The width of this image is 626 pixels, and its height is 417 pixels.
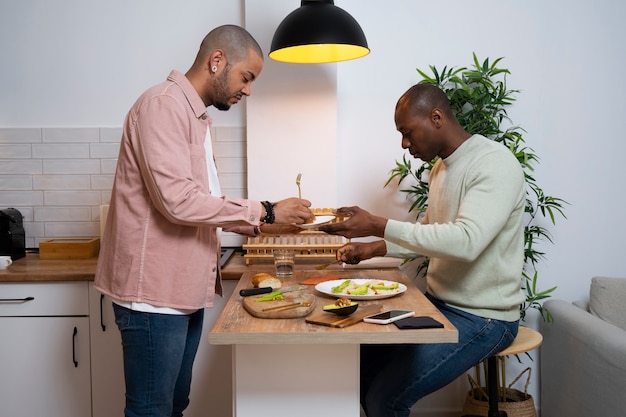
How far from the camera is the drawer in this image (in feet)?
9.91

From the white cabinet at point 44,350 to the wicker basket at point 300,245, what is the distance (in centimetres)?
79

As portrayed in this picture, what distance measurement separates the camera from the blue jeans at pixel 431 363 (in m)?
2.34

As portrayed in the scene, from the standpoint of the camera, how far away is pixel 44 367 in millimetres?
3068

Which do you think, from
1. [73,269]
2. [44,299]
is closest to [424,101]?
[73,269]

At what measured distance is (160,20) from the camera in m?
3.58

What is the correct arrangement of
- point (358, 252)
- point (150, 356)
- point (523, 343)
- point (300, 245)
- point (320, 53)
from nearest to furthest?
point (150, 356) → point (523, 343) → point (358, 252) → point (300, 245) → point (320, 53)

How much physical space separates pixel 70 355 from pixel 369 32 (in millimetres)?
2223

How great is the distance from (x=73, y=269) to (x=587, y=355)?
2391 millimetres

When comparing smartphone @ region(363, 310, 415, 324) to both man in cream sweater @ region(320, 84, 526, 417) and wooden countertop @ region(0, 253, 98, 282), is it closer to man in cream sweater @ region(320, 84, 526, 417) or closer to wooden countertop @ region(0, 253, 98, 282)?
man in cream sweater @ region(320, 84, 526, 417)

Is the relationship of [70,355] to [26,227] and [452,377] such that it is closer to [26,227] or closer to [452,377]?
Answer: [26,227]

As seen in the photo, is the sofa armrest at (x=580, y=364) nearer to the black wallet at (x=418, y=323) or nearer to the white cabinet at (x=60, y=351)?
the black wallet at (x=418, y=323)

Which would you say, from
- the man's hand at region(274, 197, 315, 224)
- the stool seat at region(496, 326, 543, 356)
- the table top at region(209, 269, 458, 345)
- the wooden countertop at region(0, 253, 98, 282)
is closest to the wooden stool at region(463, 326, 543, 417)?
the stool seat at region(496, 326, 543, 356)

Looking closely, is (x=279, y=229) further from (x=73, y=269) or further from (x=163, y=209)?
(x=73, y=269)

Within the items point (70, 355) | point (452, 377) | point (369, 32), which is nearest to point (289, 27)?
point (369, 32)
